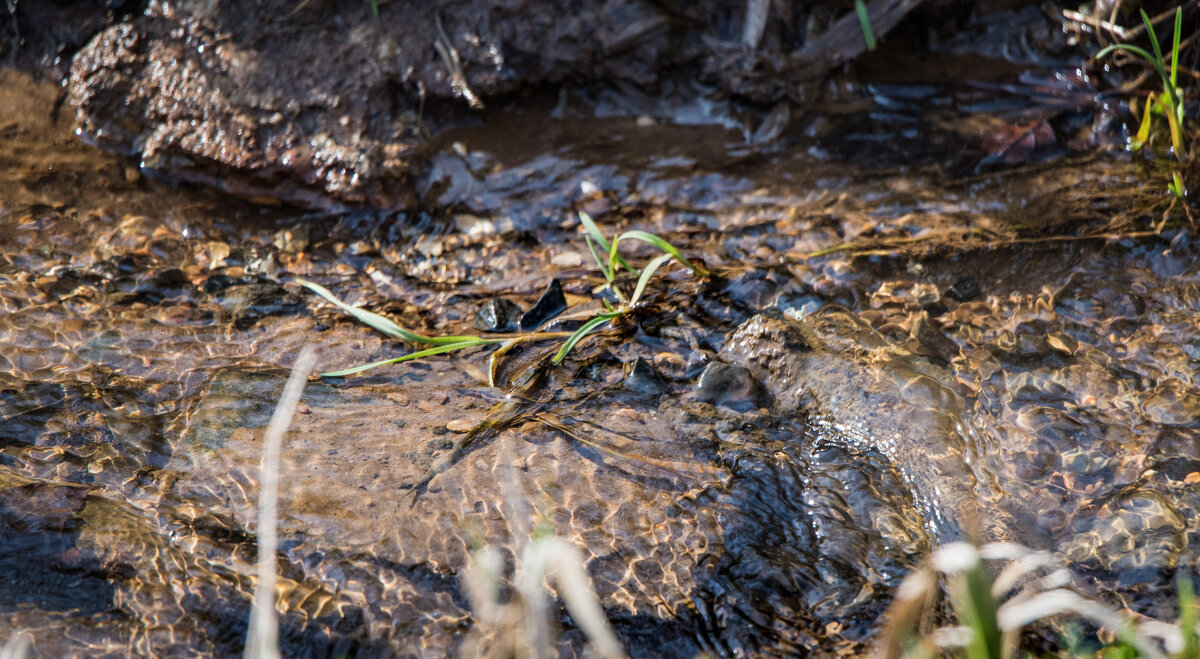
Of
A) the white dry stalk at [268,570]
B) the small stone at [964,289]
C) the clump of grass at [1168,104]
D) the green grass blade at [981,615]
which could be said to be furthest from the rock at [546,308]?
the clump of grass at [1168,104]

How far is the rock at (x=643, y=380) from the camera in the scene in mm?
2320

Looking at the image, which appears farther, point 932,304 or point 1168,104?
point 1168,104

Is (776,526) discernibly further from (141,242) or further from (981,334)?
(141,242)

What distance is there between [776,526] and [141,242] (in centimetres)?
251

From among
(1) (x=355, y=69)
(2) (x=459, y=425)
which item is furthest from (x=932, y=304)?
(1) (x=355, y=69)

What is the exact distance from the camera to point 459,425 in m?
2.19

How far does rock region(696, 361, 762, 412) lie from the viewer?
2.28m

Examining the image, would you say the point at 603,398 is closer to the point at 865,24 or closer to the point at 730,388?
the point at 730,388

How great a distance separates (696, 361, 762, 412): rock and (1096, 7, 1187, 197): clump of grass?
182cm

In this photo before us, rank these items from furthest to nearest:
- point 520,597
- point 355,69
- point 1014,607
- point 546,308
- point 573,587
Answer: point 355,69 → point 546,308 → point 520,597 → point 1014,607 → point 573,587

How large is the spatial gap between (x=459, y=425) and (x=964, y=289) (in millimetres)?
1715

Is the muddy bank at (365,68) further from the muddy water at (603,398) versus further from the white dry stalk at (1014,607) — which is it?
the white dry stalk at (1014,607)

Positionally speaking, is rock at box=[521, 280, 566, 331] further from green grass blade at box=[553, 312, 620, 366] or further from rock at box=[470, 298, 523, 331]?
green grass blade at box=[553, 312, 620, 366]

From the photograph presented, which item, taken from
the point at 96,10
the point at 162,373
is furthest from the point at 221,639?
the point at 96,10
